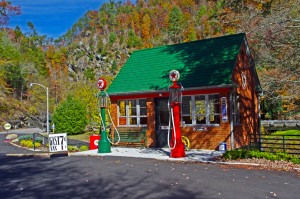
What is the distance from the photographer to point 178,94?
15211 mm

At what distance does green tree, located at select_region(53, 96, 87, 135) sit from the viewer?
40.3 metres

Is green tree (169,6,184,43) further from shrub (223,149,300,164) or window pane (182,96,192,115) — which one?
shrub (223,149,300,164)

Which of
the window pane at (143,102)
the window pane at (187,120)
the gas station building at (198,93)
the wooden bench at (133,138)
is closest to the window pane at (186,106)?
the gas station building at (198,93)

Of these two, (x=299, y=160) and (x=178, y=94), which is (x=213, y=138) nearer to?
(x=178, y=94)

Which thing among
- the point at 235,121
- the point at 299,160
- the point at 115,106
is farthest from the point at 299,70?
the point at 115,106

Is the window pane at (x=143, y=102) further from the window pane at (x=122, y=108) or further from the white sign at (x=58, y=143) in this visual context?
the white sign at (x=58, y=143)

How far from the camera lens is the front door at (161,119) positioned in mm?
19328

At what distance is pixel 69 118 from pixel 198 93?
2532 centimetres

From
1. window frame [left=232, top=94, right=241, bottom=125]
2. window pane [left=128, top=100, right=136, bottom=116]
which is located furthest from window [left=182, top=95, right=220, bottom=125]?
window pane [left=128, top=100, right=136, bottom=116]

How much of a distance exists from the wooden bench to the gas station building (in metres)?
0.19

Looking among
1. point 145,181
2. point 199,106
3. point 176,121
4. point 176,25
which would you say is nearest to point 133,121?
point 199,106

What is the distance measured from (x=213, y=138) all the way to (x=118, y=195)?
9899mm

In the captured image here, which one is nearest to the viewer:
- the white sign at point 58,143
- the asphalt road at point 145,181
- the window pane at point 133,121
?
the asphalt road at point 145,181

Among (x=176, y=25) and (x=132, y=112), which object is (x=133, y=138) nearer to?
(x=132, y=112)
